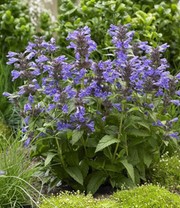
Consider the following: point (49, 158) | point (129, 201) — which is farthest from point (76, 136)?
point (129, 201)

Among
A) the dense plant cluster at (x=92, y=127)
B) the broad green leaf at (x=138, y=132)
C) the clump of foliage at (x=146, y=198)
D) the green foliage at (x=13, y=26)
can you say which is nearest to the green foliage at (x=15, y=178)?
the dense plant cluster at (x=92, y=127)

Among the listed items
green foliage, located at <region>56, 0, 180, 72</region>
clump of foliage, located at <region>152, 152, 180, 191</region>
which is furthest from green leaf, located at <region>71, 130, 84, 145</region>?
green foliage, located at <region>56, 0, 180, 72</region>

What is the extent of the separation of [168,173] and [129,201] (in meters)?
0.91

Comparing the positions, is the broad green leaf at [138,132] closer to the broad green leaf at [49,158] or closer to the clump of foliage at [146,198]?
the clump of foliage at [146,198]

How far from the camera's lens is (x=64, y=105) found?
146 inches

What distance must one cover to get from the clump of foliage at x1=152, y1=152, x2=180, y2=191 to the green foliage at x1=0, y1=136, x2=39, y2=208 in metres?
1.05

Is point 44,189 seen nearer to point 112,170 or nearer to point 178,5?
point 112,170

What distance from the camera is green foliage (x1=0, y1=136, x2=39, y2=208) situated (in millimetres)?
3803

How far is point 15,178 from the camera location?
12.6ft

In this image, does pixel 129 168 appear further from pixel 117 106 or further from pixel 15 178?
pixel 15 178

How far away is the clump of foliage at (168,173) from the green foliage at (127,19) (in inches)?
68.8

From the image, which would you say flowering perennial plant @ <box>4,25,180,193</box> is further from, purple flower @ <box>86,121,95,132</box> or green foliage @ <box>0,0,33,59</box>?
green foliage @ <box>0,0,33,59</box>

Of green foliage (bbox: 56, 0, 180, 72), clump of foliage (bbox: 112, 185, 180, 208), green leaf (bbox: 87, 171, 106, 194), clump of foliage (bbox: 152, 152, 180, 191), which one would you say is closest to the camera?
clump of foliage (bbox: 112, 185, 180, 208)

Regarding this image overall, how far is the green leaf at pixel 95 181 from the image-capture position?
402 centimetres
